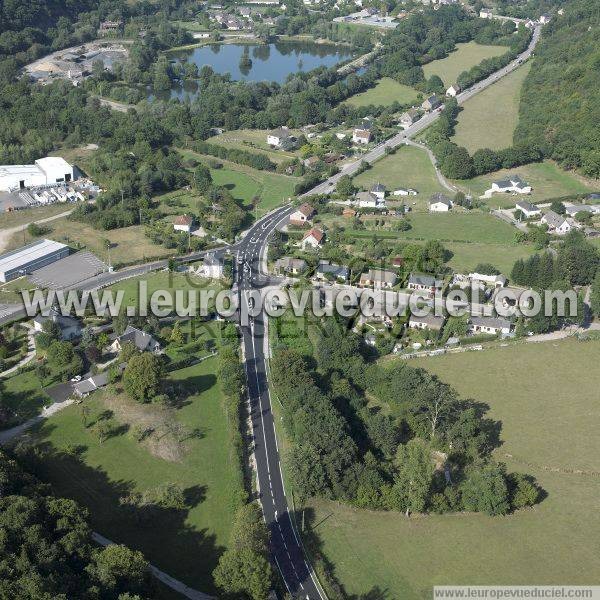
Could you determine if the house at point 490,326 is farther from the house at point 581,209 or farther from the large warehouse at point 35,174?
the large warehouse at point 35,174

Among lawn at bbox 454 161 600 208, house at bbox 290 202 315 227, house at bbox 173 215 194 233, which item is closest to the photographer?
house at bbox 173 215 194 233

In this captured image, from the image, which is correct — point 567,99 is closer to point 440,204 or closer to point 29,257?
point 440,204

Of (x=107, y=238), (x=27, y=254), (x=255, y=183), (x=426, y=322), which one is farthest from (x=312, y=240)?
(x=27, y=254)

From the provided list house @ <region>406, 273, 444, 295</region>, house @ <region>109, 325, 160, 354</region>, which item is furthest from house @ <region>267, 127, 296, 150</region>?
house @ <region>109, 325, 160, 354</region>

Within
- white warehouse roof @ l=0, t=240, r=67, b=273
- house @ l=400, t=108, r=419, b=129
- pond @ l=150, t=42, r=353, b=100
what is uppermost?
pond @ l=150, t=42, r=353, b=100

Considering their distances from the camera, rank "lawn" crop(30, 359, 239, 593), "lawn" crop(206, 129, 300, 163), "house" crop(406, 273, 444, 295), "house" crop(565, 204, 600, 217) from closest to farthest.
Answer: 1. "lawn" crop(30, 359, 239, 593)
2. "house" crop(406, 273, 444, 295)
3. "house" crop(565, 204, 600, 217)
4. "lawn" crop(206, 129, 300, 163)

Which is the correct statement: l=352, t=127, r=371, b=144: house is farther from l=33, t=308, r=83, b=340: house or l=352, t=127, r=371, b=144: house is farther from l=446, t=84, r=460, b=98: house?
l=33, t=308, r=83, b=340: house

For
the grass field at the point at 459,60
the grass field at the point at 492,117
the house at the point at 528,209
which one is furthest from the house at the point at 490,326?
the grass field at the point at 459,60
